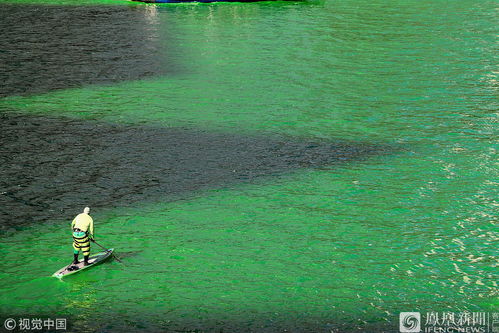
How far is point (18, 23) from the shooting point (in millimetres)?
19656

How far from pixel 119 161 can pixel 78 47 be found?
745cm

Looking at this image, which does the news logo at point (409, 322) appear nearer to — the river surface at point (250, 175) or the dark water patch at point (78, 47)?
the river surface at point (250, 175)

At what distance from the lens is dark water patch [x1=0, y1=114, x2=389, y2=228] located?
9305mm

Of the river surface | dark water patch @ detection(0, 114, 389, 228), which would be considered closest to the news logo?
the river surface

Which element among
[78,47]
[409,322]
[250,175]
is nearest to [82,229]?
[409,322]

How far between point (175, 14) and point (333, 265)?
1512 centimetres

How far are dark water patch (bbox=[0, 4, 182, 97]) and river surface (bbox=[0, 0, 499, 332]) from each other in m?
0.08

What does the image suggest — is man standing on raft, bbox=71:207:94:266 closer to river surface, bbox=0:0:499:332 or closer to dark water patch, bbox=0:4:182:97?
river surface, bbox=0:0:499:332

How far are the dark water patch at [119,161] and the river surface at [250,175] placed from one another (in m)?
0.04

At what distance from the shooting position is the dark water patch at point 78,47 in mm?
14777

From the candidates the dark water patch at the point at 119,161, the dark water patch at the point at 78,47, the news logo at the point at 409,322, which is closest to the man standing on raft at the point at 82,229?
the dark water patch at the point at 119,161

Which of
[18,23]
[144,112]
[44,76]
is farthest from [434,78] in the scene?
[18,23]

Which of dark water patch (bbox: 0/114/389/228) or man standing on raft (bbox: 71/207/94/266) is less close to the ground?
man standing on raft (bbox: 71/207/94/266)

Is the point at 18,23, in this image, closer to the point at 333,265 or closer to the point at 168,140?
the point at 168,140
